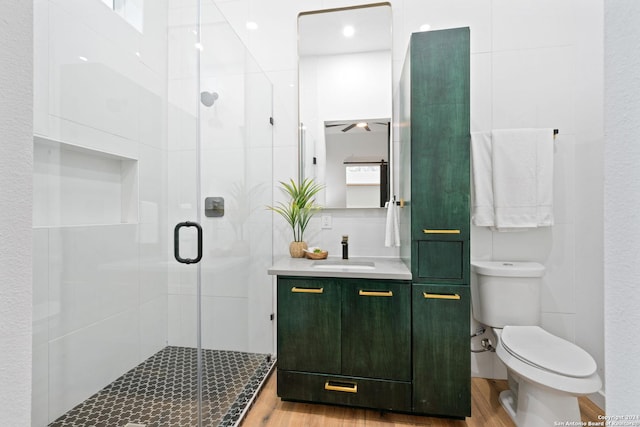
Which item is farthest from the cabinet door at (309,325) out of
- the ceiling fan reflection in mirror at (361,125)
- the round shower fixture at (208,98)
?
the ceiling fan reflection in mirror at (361,125)

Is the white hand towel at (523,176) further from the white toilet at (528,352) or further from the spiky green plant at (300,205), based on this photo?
the spiky green plant at (300,205)

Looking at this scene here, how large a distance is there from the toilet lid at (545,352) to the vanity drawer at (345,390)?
23.8 inches

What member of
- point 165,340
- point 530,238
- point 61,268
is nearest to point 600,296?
point 530,238

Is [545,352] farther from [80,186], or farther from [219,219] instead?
[80,186]

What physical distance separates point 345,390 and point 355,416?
18 cm

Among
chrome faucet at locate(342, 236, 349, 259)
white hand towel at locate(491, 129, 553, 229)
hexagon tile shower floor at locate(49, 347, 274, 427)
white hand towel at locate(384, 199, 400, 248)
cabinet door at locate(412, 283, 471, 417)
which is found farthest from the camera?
chrome faucet at locate(342, 236, 349, 259)

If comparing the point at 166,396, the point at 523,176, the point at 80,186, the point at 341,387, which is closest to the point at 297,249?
the point at 341,387

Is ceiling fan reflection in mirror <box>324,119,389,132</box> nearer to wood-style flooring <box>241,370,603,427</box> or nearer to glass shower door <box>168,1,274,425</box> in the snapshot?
glass shower door <box>168,1,274,425</box>

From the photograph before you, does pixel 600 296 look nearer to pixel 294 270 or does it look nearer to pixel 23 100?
pixel 294 270

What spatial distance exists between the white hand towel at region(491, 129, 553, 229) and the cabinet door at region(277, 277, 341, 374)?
3.98 feet

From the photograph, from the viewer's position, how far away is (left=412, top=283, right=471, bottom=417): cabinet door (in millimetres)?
1609

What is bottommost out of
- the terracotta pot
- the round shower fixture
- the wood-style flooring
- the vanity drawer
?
the wood-style flooring

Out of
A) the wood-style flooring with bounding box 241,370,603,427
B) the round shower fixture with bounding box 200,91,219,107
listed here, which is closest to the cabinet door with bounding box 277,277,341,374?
the wood-style flooring with bounding box 241,370,603,427

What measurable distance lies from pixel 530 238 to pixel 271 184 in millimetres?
1875
